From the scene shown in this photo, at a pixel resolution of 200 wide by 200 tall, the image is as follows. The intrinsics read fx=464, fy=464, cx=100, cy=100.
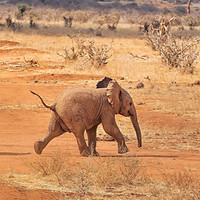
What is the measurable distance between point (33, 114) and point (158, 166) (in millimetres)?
6842

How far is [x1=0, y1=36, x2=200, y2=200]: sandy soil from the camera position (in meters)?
6.31

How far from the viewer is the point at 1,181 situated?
5.23m

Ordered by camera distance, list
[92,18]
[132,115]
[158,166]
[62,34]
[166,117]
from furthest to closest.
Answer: [92,18] → [62,34] → [166,117] → [132,115] → [158,166]

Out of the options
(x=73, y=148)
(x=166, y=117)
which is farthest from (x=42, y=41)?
(x=73, y=148)

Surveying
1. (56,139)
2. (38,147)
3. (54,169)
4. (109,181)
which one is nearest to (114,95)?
(38,147)

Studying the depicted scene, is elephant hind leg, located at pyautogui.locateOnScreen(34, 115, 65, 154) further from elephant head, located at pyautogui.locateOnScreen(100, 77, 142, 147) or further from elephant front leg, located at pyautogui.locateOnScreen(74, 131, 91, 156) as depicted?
elephant head, located at pyautogui.locateOnScreen(100, 77, 142, 147)

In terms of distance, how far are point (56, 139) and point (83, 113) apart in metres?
2.73

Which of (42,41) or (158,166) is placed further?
(42,41)

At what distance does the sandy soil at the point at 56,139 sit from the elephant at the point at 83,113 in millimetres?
300

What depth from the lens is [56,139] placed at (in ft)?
32.2

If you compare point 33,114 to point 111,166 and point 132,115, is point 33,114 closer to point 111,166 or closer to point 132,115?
point 132,115

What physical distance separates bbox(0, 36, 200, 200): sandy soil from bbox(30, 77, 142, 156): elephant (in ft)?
0.98

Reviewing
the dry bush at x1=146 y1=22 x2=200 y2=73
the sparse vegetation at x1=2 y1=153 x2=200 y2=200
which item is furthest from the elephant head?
the dry bush at x1=146 y1=22 x2=200 y2=73

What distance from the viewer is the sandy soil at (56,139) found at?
631 cm
